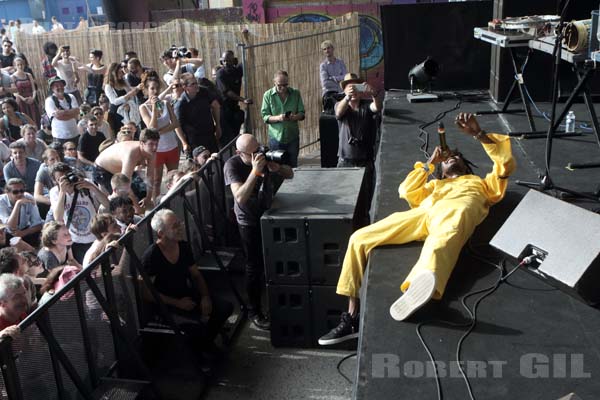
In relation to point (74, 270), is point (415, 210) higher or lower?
higher

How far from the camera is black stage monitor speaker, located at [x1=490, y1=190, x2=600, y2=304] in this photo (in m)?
3.40

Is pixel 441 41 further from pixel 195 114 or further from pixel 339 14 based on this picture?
pixel 339 14

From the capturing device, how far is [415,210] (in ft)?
14.5

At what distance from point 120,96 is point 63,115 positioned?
1.02 metres

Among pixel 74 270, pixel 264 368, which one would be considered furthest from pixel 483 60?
pixel 74 270

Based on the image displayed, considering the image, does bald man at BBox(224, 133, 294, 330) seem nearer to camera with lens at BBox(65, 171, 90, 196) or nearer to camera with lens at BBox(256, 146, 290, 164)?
camera with lens at BBox(256, 146, 290, 164)

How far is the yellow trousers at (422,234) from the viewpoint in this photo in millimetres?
3873

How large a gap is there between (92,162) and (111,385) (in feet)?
13.3

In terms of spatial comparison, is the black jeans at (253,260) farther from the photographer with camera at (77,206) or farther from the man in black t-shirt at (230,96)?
the man in black t-shirt at (230,96)

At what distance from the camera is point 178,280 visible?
5188 mm

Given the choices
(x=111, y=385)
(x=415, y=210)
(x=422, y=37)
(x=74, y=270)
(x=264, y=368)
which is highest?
(x=422, y=37)

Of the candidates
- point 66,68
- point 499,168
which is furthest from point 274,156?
point 66,68

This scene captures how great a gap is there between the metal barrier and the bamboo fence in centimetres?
525

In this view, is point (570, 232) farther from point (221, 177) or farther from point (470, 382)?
point (221, 177)
